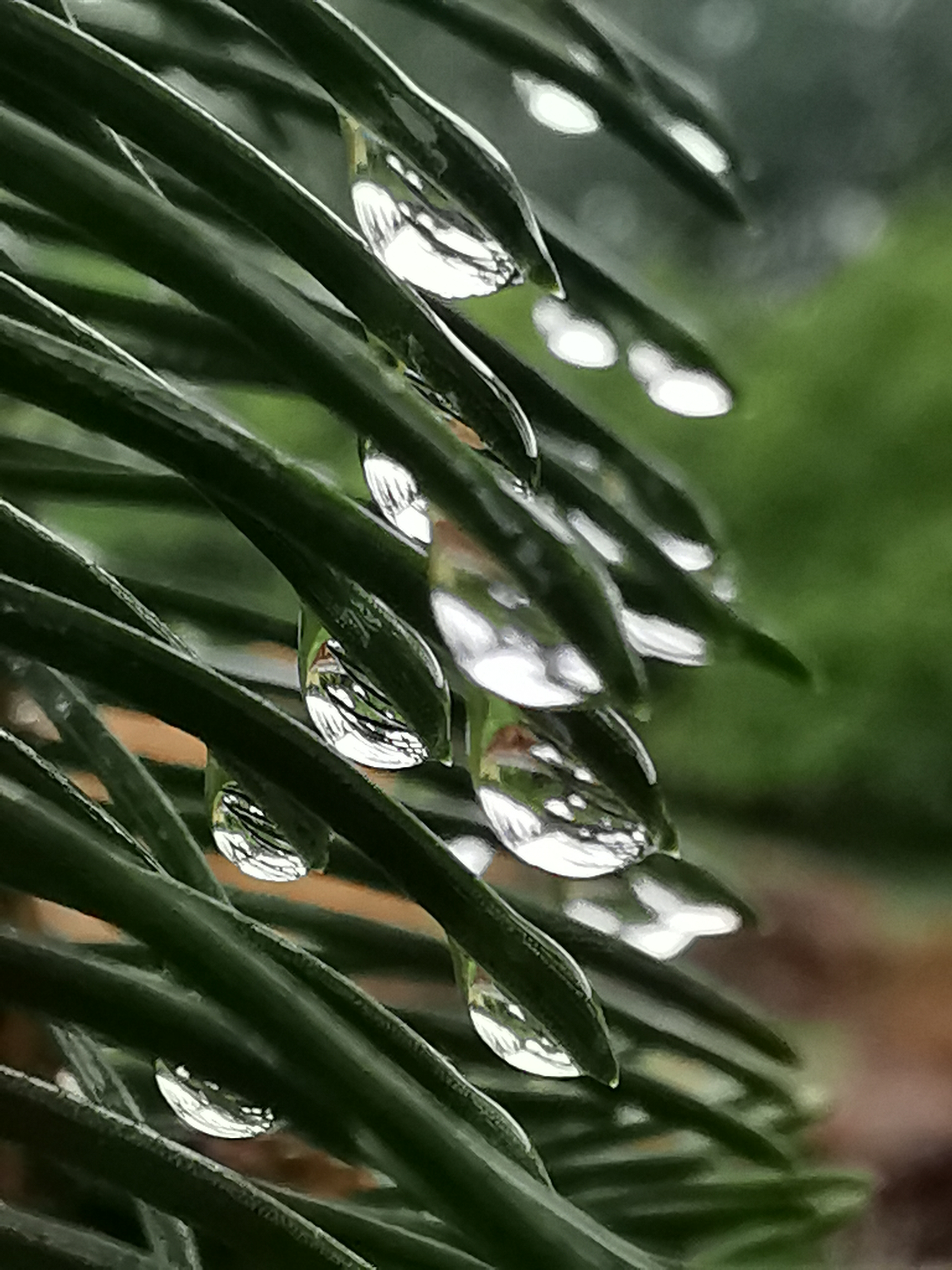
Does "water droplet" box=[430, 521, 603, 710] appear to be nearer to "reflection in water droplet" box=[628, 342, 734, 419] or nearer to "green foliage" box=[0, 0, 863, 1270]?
"green foliage" box=[0, 0, 863, 1270]

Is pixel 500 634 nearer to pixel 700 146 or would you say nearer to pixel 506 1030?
pixel 506 1030

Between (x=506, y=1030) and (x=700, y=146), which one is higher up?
(x=700, y=146)

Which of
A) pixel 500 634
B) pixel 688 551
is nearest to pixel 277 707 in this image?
pixel 500 634

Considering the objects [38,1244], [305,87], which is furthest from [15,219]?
[38,1244]

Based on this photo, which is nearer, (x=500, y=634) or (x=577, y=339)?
(x=500, y=634)

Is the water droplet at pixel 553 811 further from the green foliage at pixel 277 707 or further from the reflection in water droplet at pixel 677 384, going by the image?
the reflection in water droplet at pixel 677 384

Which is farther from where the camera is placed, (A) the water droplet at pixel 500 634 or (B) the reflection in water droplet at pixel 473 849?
(B) the reflection in water droplet at pixel 473 849

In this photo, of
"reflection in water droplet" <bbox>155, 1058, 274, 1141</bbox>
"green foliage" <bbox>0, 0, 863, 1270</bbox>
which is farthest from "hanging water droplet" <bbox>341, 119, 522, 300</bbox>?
"reflection in water droplet" <bbox>155, 1058, 274, 1141</bbox>

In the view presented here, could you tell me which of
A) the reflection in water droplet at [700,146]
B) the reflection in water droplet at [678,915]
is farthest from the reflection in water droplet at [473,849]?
the reflection in water droplet at [700,146]
